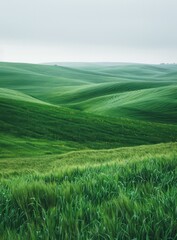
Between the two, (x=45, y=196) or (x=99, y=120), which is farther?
(x=99, y=120)

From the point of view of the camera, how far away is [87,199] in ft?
11.5

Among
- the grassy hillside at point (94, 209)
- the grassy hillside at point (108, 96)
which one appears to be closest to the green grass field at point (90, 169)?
the grassy hillside at point (94, 209)

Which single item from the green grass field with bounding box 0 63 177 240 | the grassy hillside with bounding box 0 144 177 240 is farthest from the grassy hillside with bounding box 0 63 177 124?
the grassy hillside with bounding box 0 144 177 240

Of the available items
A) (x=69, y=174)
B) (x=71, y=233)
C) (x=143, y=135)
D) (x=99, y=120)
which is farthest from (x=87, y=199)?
(x=99, y=120)

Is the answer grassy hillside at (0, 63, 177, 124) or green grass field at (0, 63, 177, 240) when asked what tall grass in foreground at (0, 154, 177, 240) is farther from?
grassy hillside at (0, 63, 177, 124)

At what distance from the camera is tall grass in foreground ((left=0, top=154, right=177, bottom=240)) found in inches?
102

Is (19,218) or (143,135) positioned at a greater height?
(19,218)

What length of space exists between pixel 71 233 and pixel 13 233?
1.61 ft

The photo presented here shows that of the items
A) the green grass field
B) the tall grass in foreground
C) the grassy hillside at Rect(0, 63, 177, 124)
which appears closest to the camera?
the tall grass in foreground

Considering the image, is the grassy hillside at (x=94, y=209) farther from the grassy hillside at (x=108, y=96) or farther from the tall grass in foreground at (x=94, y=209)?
the grassy hillside at (x=108, y=96)

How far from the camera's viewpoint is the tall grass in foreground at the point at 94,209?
8.46 ft

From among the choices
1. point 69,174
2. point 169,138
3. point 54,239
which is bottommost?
point 169,138

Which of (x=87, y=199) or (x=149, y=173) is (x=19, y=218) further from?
(x=149, y=173)

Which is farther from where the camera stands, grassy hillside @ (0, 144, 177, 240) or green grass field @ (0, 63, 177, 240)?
green grass field @ (0, 63, 177, 240)
